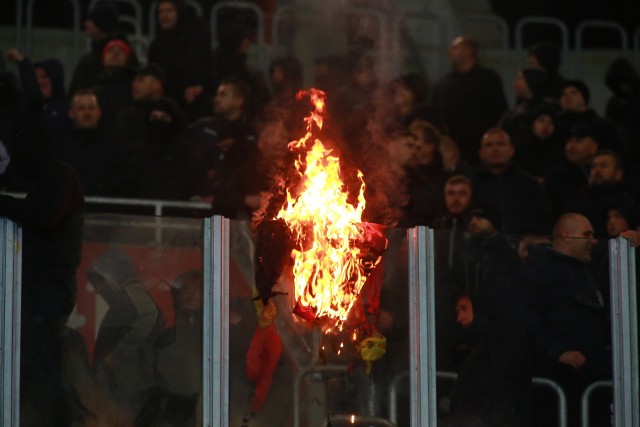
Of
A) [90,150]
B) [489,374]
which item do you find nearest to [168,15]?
[90,150]

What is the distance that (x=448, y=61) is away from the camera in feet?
53.3

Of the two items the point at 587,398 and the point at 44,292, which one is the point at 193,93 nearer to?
the point at 44,292

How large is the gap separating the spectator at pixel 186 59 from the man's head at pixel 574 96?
10.9 ft

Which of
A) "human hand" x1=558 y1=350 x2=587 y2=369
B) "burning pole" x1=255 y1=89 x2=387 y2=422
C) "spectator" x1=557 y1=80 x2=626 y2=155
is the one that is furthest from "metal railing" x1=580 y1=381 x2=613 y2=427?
"spectator" x1=557 y1=80 x2=626 y2=155

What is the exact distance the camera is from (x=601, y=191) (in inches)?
521

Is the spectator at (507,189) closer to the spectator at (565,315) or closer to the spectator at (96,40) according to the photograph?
the spectator at (565,315)

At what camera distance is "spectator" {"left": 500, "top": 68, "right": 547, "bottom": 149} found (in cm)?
1515

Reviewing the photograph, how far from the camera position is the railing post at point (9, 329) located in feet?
31.6

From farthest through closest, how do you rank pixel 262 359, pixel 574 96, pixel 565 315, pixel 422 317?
pixel 574 96
pixel 565 315
pixel 422 317
pixel 262 359

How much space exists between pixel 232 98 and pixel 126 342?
4585 millimetres

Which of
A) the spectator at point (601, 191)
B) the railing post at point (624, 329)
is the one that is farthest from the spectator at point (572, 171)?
the railing post at point (624, 329)

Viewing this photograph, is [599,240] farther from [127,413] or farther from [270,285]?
[127,413]

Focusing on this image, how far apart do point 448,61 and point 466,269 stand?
622 cm

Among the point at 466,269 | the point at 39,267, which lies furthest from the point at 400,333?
the point at 39,267
